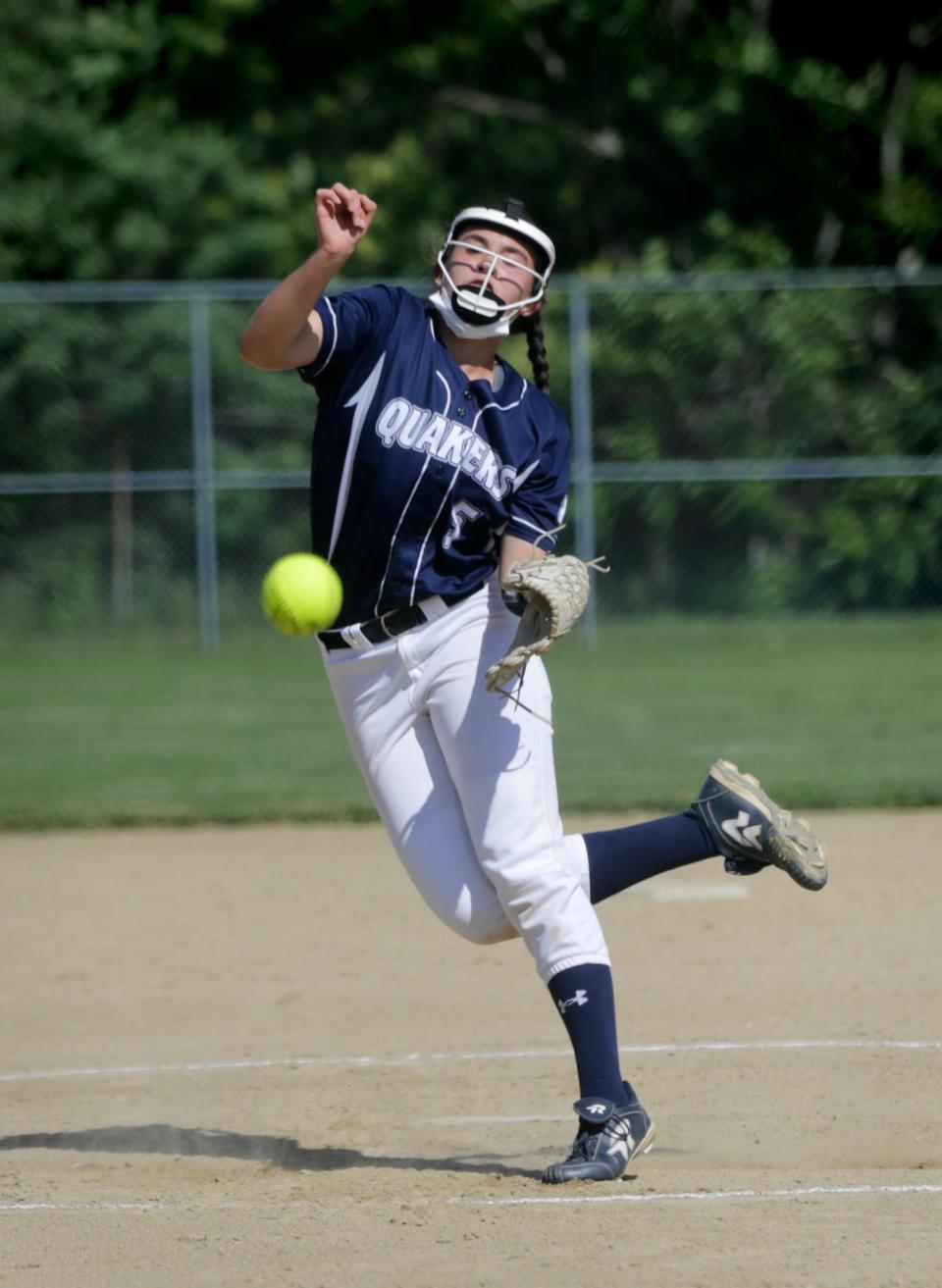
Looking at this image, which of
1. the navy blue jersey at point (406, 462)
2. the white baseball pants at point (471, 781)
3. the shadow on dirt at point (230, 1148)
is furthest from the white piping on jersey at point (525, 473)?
the shadow on dirt at point (230, 1148)

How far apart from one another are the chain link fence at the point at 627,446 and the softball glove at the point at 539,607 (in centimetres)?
1217

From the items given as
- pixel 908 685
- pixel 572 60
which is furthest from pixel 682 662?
pixel 572 60

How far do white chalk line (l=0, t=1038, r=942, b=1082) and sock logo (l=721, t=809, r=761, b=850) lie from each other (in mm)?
956

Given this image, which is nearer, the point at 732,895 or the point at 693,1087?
the point at 693,1087

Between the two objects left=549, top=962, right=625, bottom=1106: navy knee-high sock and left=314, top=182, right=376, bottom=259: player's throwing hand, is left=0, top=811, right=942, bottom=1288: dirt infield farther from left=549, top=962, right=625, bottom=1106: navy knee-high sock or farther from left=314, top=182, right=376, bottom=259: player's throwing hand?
left=314, top=182, right=376, bottom=259: player's throwing hand

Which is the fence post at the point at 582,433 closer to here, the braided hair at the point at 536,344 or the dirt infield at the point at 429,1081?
the dirt infield at the point at 429,1081

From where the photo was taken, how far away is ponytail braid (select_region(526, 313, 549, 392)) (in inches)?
158

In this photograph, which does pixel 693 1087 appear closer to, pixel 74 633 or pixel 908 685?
pixel 908 685

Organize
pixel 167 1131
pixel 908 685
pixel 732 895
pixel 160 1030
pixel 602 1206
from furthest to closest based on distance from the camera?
1. pixel 908 685
2. pixel 732 895
3. pixel 160 1030
4. pixel 167 1131
5. pixel 602 1206

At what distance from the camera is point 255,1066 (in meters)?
4.71

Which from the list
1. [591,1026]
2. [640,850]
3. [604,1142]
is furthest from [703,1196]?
[640,850]

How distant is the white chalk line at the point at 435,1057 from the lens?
466cm

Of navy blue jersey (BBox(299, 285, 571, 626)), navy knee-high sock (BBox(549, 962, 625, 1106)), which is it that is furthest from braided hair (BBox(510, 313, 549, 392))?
navy knee-high sock (BBox(549, 962, 625, 1106))

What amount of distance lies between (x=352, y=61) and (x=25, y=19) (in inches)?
173
